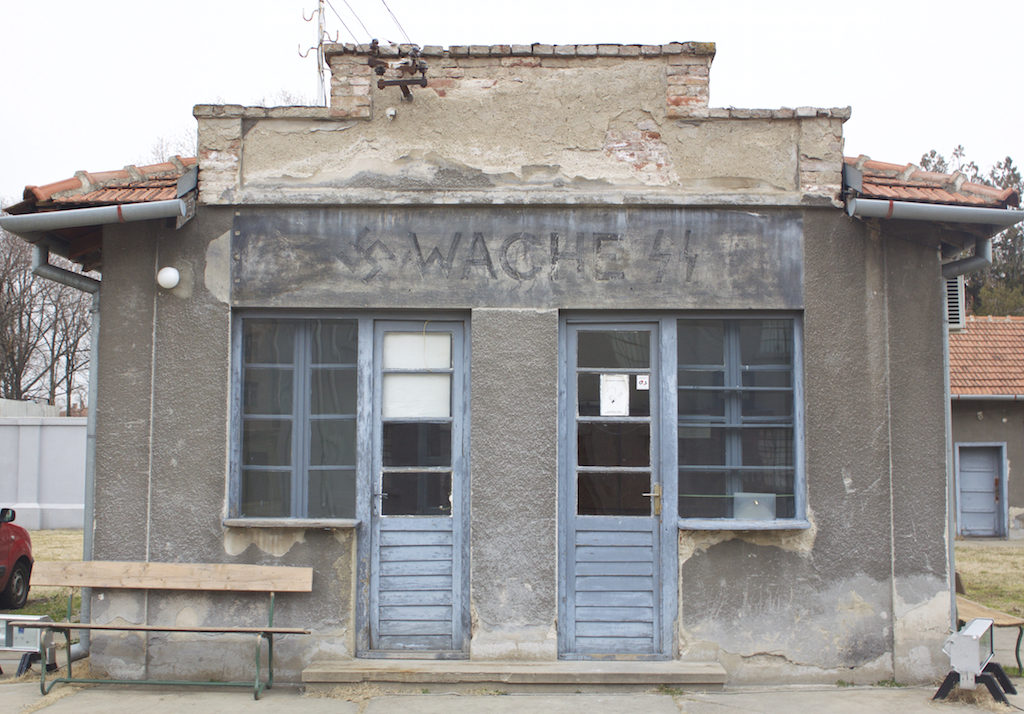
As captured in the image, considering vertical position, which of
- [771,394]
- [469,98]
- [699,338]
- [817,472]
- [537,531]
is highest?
[469,98]

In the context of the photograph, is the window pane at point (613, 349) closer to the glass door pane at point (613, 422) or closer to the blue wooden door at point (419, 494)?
the glass door pane at point (613, 422)

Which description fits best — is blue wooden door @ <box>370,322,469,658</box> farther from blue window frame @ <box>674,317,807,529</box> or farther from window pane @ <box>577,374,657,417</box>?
blue window frame @ <box>674,317,807,529</box>

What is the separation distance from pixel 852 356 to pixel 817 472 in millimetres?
862

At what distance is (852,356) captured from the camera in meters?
6.58

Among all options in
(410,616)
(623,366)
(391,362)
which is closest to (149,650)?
(410,616)

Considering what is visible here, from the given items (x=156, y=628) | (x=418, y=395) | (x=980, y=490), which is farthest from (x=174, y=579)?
(x=980, y=490)

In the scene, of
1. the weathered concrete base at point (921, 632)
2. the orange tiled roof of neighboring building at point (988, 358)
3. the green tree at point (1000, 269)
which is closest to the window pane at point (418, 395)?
the weathered concrete base at point (921, 632)

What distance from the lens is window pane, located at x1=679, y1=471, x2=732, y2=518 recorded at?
261 inches

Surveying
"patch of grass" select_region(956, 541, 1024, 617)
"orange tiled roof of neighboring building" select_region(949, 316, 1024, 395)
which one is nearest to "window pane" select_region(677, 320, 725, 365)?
"patch of grass" select_region(956, 541, 1024, 617)

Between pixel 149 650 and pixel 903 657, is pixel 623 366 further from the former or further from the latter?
pixel 149 650

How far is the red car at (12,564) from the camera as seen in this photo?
32.3 ft

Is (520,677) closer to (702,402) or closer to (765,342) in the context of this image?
(702,402)

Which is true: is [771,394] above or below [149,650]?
above

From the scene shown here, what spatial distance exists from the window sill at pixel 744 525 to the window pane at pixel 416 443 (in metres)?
1.79
